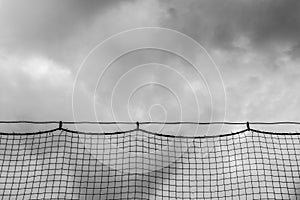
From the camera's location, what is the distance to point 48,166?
10047mm

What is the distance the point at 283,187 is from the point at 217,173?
4.87ft

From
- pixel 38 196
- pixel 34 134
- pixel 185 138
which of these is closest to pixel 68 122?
pixel 34 134

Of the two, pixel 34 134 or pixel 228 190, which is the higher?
pixel 34 134

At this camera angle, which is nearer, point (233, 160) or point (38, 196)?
point (38, 196)

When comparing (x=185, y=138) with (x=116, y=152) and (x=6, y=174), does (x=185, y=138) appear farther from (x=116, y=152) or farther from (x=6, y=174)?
(x=6, y=174)

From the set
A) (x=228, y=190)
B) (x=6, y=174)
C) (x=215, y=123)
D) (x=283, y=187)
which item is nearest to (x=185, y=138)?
(x=215, y=123)

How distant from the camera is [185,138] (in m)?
9.88

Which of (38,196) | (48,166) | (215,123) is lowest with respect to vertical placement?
(38,196)

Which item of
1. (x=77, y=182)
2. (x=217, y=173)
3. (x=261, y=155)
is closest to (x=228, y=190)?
(x=217, y=173)

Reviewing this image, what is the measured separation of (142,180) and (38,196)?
231 cm

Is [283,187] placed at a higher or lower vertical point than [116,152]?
lower

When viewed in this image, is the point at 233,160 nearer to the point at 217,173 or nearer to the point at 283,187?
the point at 217,173

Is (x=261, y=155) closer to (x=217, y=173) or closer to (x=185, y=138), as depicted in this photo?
(x=217, y=173)

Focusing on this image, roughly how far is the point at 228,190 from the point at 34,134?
4506 mm
